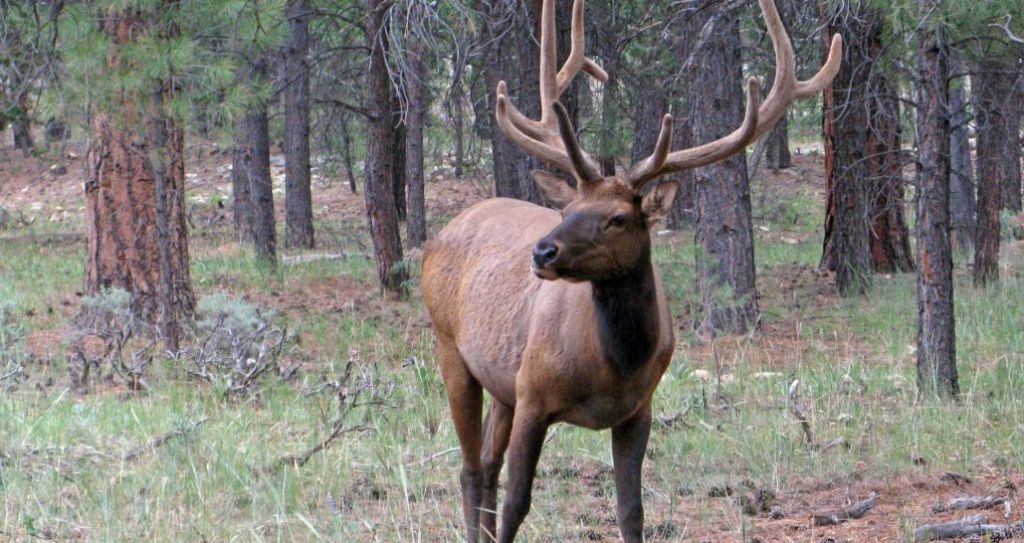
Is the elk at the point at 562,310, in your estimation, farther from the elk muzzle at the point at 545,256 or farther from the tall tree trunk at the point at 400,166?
the tall tree trunk at the point at 400,166

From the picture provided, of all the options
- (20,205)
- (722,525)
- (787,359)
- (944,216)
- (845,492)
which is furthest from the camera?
(20,205)

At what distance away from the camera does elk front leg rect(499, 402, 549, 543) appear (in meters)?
5.22

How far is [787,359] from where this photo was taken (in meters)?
10.1

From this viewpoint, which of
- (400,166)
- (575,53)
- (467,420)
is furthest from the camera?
(400,166)

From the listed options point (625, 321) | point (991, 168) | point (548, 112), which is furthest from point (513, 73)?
point (625, 321)

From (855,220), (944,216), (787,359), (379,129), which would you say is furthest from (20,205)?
(944,216)

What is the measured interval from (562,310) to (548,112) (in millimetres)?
1091

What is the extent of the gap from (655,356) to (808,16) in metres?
6.49

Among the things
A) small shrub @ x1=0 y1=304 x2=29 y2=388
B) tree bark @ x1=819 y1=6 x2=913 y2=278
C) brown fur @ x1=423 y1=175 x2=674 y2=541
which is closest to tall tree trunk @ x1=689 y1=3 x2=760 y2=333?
tree bark @ x1=819 y1=6 x2=913 y2=278

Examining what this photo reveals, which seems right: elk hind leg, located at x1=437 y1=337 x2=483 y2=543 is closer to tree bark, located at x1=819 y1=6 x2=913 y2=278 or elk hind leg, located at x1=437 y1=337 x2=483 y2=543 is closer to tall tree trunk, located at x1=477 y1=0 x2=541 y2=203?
tall tree trunk, located at x1=477 y1=0 x2=541 y2=203

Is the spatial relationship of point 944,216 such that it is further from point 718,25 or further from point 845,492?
point 718,25

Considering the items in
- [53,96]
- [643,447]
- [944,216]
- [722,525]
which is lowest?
[722,525]

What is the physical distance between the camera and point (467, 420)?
6.13 metres

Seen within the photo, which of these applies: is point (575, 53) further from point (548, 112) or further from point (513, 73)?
point (513, 73)
